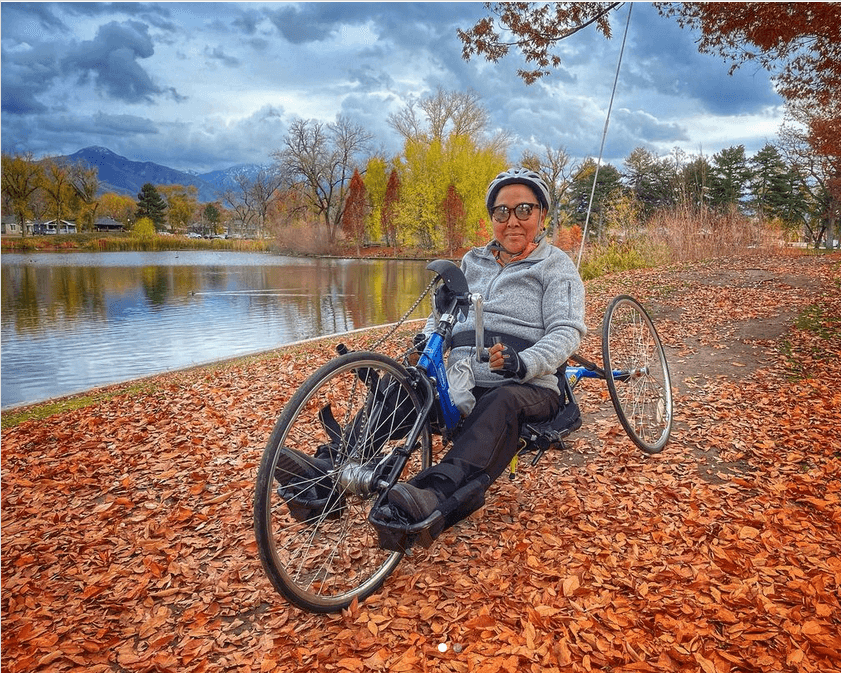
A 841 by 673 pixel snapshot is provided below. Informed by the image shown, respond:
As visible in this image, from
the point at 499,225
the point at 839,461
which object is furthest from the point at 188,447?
the point at 839,461

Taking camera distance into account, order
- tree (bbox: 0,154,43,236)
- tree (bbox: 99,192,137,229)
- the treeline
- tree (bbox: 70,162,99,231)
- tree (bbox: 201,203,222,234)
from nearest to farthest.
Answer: the treeline
tree (bbox: 0,154,43,236)
tree (bbox: 70,162,99,231)
tree (bbox: 201,203,222,234)
tree (bbox: 99,192,137,229)

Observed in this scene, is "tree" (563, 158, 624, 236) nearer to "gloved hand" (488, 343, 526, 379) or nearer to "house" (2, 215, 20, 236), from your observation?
"gloved hand" (488, 343, 526, 379)

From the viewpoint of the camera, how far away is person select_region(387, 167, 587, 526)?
7.66 feet

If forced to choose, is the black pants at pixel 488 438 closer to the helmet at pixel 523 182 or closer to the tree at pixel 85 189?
the helmet at pixel 523 182

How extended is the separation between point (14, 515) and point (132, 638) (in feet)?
6.41

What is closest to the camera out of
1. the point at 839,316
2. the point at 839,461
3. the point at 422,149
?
the point at 839,461

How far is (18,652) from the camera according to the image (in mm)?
2252

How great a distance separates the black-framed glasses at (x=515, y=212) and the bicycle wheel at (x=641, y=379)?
3.75 feet

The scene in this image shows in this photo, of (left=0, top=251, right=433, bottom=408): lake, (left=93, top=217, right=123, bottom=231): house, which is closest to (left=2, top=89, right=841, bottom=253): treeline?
(left=0, top=251, right=433, bottom=408): lake

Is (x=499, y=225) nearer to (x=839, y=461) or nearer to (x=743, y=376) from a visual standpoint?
(x=839, y=461)

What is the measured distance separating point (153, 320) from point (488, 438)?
13.5m

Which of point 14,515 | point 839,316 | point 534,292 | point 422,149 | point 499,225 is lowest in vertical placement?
point 14,515

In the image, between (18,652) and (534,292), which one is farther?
(534,292)

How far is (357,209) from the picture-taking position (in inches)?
2114
